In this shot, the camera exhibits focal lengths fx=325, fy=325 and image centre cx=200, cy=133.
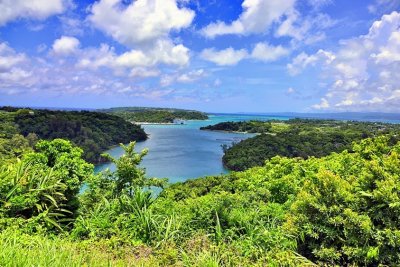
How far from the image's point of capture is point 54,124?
202 ft

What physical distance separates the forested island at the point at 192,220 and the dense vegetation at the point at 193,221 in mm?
15

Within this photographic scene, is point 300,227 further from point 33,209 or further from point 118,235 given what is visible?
point 33,209

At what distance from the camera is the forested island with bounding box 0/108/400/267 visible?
12.5 feet

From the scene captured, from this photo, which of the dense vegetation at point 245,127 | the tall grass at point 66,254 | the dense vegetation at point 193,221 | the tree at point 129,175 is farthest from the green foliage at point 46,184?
the dense vegetation at point 245,127

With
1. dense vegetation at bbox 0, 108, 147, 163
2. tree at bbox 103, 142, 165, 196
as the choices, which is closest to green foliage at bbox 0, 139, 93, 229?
tree at bbox 103, 142, 165, 196

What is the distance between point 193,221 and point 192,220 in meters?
0.02

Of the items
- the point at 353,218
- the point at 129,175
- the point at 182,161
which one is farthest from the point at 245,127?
the point at 353,218

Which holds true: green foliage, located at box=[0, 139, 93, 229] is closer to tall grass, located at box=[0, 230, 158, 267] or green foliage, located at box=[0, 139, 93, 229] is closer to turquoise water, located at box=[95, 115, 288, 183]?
tall grass, located at box=[0, 230, 158, 267]

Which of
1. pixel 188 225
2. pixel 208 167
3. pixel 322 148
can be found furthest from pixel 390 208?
pixel 322 148

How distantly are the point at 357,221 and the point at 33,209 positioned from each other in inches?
193

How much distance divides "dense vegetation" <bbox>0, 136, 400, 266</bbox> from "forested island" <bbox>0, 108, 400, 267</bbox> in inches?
0.6

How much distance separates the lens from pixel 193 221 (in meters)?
5.03

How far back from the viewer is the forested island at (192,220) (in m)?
3.80

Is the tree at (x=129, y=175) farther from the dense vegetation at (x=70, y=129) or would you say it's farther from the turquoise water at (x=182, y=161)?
the dense vegetation at (x=70, y=129)
